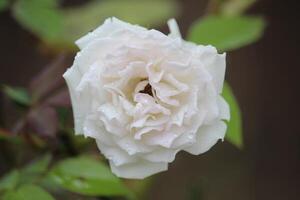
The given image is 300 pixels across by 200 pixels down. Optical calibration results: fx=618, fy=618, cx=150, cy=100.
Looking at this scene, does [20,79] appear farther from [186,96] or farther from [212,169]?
[186,96]

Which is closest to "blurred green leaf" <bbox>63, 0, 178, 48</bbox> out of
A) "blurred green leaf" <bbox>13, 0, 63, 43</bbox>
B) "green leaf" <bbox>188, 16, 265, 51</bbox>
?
"blurred green leaf" <bbox>13, 0, 63, 43</bbox>

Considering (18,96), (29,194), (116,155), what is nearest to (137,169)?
(116,155)

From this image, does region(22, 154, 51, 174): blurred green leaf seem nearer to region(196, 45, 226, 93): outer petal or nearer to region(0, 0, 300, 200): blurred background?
region(196, 45, 226, 93): outer petal

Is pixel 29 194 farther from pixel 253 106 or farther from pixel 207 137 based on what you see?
pixel 253 106

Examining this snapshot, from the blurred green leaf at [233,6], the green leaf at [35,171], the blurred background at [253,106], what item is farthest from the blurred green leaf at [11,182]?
the blurred background at [253,106]

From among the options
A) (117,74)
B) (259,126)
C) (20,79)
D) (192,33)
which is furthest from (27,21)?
(259,126)

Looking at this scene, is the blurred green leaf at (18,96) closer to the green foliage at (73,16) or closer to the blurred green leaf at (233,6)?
the green foliage at (73,16)

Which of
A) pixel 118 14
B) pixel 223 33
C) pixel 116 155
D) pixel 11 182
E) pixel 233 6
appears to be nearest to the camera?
pixel 116 155
